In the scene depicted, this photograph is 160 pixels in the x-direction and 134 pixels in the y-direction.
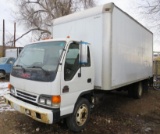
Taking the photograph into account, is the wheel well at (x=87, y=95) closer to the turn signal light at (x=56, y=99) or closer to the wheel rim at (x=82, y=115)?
the wheel rim at (x=82, y=115)

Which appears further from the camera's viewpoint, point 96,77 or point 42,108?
point 96,77

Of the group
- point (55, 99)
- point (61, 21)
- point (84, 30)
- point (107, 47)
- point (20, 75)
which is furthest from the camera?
point (61, 21)

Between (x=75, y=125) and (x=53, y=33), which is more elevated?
(x=53, y=33)

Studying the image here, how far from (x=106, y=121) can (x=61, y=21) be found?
11.4ft

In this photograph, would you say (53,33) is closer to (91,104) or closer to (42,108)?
(91,104)

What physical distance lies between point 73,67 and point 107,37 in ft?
4.33

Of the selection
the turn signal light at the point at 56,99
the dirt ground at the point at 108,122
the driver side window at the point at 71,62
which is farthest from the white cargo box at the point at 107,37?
the turn signal light at the point at 56,99

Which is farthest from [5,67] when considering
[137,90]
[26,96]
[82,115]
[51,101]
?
[51,101]

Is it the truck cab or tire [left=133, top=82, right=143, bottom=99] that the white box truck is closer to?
the truck cab

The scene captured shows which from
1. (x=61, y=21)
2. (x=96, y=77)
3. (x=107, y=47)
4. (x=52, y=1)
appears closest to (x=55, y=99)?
(x=96, y=77)

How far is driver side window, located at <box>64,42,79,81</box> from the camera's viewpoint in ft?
13.3

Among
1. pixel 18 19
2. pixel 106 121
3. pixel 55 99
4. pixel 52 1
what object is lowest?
pixel 106 121

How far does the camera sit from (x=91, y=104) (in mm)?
5102

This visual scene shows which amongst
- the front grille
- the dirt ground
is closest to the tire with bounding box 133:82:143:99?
the dirt ground
